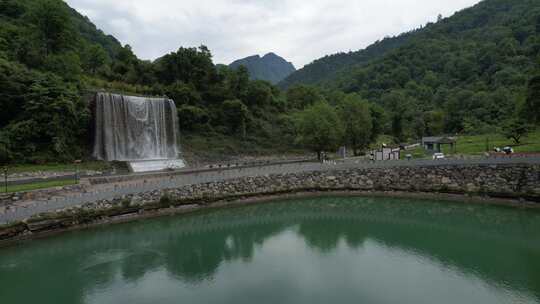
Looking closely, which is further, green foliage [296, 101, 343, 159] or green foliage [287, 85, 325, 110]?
green foliage [287, 85, 325, 110]

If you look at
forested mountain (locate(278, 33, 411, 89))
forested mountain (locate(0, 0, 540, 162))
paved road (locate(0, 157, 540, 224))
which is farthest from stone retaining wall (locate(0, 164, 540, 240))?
forested mountain (locate(278, 33, 411, 89))

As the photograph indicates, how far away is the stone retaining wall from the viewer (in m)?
22.6

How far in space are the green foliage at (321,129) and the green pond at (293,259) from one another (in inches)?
692

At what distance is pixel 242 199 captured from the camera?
29938 millimetres

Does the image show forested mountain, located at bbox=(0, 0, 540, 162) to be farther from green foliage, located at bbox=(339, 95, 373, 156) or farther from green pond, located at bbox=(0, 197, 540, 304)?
green pond, located at bbox=(0, 197, 540, 304)

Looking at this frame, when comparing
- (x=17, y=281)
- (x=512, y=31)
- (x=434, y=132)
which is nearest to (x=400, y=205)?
(x=17, y=281)

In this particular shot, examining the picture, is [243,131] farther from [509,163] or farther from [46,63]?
[509,163]

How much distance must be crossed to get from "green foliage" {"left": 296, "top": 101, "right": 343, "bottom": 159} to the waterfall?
16868mm

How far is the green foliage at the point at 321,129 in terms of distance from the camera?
43781 millimetres

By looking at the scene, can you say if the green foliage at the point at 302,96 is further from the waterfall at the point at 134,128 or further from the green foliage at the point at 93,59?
the green foliage at the point at 93,59

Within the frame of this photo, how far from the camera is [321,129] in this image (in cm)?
4353

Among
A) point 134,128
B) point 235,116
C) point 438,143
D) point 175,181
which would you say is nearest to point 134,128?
point 134,128

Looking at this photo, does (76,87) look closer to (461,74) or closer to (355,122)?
(355,122)

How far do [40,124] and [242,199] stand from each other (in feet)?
67.5
